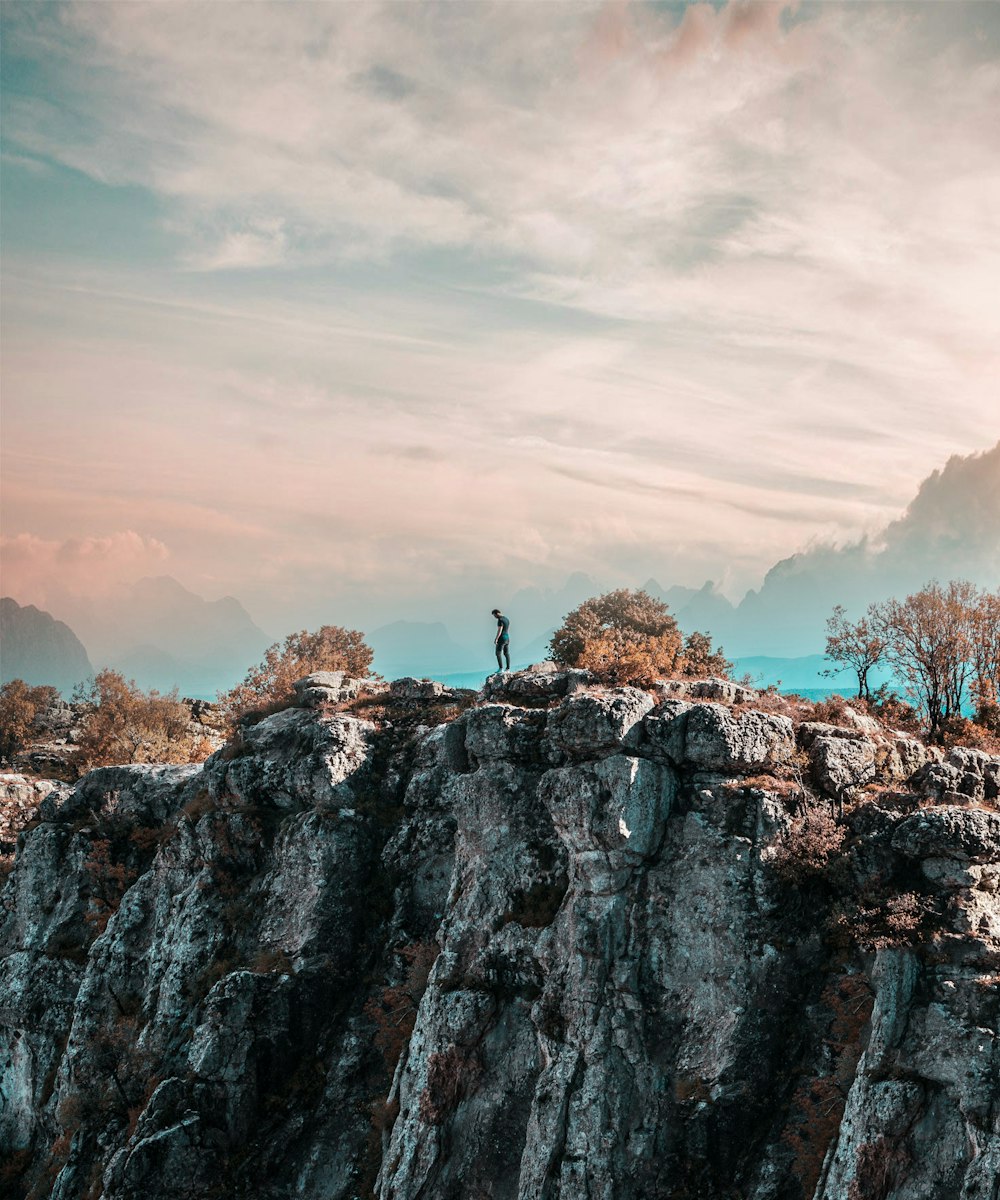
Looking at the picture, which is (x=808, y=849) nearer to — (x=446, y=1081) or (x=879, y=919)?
(x=879, y=919)

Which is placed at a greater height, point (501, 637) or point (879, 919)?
point (501, 637)

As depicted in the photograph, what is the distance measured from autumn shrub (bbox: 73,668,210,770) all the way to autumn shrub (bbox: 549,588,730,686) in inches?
1266

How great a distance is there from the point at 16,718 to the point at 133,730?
26293 mm

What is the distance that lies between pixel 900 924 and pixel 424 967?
19999 mm

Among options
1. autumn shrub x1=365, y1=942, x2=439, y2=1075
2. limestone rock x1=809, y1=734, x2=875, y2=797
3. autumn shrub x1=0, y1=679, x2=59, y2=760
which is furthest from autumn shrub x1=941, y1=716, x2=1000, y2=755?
autumn shrub x1=0, y1=679, x2=59, y2=760

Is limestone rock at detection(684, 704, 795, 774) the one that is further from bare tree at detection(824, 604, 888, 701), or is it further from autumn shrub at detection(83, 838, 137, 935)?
autumn shrub at detection(83, 838, 137, 935)

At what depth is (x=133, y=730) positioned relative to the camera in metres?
72.6

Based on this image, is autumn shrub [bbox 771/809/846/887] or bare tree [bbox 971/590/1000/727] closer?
autumn shrub [bbox 771/809/846/887]

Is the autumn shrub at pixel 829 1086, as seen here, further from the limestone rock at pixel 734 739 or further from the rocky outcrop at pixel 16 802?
the rocky outcrop at pixel 16 802

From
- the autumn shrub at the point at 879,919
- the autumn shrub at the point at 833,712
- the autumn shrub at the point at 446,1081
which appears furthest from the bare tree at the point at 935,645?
the autumn shrub at the point at 446,1081

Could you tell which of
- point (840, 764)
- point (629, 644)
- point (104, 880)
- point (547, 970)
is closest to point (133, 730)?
point (104, 880)

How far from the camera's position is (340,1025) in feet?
137

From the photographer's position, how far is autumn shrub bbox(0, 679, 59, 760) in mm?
89812

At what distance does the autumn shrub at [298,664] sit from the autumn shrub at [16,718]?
25.2 meters
